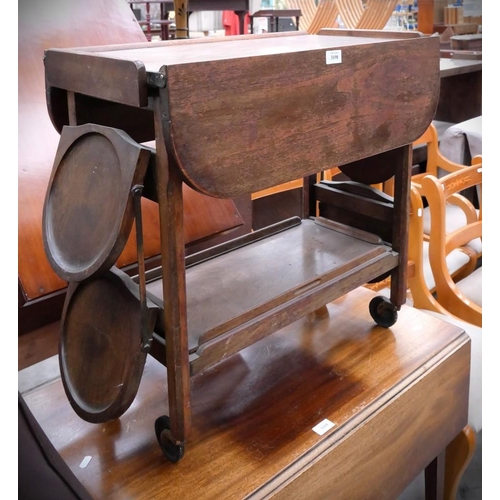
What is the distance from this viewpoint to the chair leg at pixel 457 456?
1451 mm

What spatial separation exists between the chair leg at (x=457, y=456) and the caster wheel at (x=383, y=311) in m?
0.34

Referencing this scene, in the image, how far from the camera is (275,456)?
1.01m

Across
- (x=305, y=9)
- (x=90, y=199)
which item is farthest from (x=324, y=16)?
(x=90, y=199)

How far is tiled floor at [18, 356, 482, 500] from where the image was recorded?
4.39 ft

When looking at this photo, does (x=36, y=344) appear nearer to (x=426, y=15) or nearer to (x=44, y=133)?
(x=44, y=133)

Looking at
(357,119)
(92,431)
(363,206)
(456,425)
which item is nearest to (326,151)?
(357,119)

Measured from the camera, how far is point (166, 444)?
3.24 feet

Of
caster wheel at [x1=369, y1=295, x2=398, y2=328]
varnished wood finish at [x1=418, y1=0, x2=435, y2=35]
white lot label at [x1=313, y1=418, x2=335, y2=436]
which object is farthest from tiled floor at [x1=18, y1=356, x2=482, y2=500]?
varnished wood finish at [x1=418, y1=0, x2=435, y2=35]

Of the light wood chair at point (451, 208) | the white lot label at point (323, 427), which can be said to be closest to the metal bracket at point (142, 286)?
the white lot label at point (323, 427)

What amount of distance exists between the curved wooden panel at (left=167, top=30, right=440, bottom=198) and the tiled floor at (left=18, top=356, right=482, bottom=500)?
0.71 meters

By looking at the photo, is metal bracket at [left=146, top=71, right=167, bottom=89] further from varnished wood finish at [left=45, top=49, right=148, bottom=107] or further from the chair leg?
the chair leg

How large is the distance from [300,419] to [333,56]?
0.64 metres

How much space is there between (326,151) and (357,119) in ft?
0.30

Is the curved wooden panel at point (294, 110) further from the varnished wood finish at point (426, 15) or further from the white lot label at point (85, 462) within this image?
the varnished wood finish at point (426, 15)
